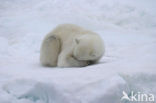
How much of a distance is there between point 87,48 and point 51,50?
2.85ft

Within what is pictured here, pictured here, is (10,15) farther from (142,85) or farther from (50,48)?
(142,85)

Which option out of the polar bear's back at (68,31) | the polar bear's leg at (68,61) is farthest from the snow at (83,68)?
the polar bear's back at (68,31)

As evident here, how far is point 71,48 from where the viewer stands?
176 inches

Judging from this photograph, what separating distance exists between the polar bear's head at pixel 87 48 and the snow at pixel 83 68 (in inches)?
7.5

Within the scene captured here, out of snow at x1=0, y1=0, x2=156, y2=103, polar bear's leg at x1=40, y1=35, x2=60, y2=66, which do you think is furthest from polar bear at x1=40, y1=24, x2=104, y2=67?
snow at x1=0, y1=0, x2=156, y2=103

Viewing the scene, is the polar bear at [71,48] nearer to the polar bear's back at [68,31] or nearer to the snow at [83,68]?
the polar bear's back at [68,31]

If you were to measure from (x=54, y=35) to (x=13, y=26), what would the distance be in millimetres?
5679

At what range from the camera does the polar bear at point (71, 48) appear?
4.22m

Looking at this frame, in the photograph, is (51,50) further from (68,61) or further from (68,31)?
(68,61)

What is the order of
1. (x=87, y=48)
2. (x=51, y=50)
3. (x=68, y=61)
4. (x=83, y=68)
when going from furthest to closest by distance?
(x=51, y=50)
(x=68, y=61)
(x=87, y=48)
(x=83, y=68)

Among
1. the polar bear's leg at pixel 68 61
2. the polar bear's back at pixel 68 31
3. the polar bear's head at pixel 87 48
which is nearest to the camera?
the polar bear's head at pixel 87 48

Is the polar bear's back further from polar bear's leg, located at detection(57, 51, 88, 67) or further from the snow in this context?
the snow

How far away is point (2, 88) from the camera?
3.23m

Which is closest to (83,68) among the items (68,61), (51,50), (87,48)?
(87,48)
